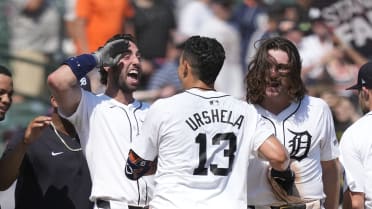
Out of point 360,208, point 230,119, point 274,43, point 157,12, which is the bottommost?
point 360,208

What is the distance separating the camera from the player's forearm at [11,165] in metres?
5.86

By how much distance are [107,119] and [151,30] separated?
586cm

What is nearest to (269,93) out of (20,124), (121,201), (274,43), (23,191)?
(274,43)

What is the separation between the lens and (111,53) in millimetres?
5918

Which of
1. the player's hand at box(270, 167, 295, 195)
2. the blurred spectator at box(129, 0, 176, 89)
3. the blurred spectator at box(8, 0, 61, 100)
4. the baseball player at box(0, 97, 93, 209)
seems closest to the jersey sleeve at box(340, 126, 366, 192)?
the player's hand at box(270, 167, 295, 195)

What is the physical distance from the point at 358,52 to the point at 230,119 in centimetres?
630

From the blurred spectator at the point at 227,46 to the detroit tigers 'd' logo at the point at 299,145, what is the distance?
18.4 feet

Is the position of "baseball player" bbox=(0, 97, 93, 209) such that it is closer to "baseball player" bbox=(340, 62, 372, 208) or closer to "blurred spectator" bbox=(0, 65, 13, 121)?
"blurred spectator" bbox=(0, 65, 13, 121)

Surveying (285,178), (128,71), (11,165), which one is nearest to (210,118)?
(285,178)

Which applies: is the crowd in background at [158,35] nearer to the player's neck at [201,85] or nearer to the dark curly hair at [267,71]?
the dark curly hair at [267,71]

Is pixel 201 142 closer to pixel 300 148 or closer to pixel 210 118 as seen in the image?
pixel 210 118

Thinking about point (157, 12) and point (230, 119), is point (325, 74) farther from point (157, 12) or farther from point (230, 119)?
point (230, 119)

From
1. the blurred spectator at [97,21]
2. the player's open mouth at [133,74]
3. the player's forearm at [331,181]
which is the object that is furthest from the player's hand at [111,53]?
the blurred spectator at [97,21]

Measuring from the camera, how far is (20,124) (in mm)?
11453
